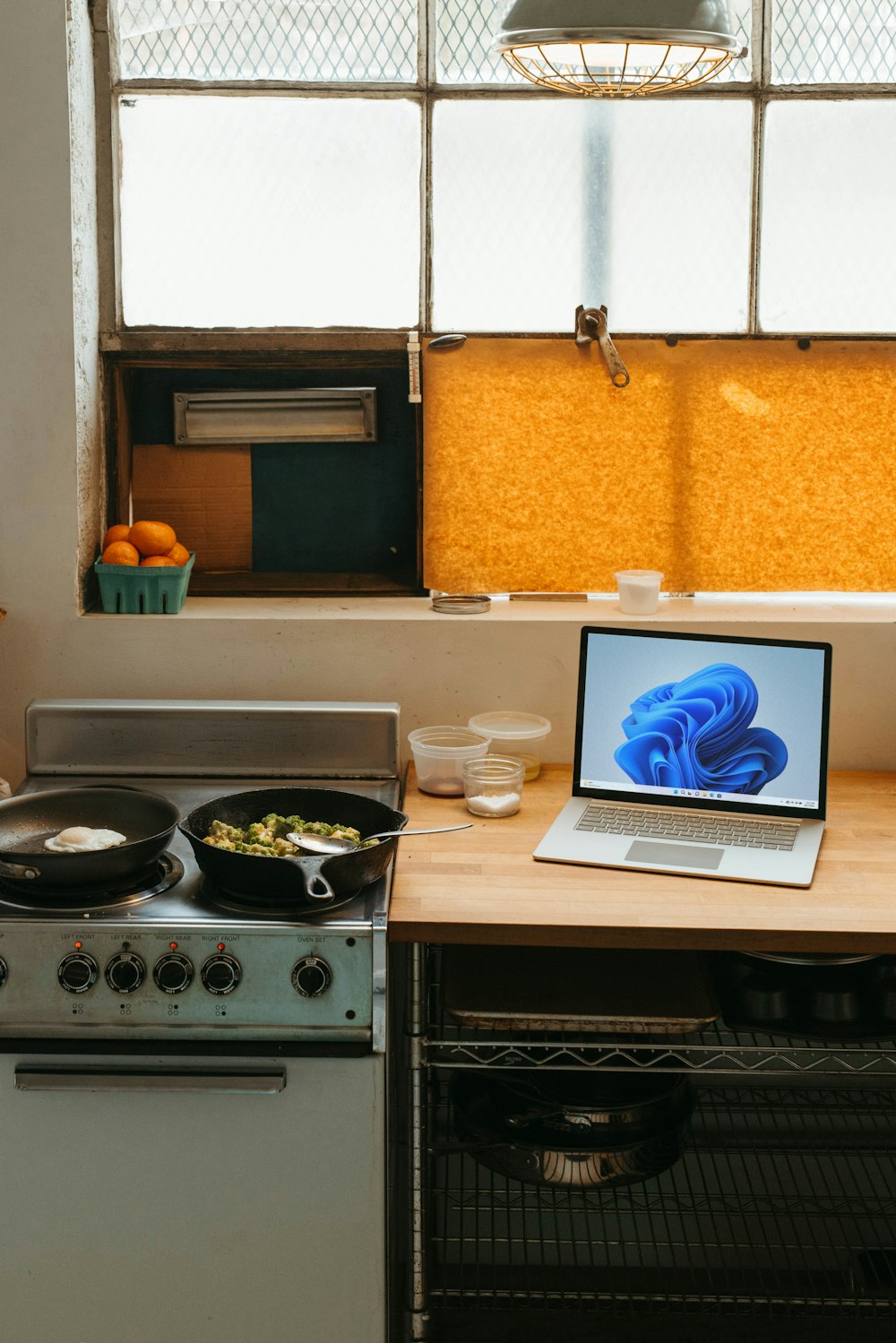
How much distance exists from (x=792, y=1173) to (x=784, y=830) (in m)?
0.83

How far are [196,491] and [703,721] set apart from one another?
124 centimetres

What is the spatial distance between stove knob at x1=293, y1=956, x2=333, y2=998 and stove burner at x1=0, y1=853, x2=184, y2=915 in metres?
0.28

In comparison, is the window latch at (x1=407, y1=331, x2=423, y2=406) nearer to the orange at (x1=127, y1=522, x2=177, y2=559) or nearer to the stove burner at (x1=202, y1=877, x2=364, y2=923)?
the orange at (x1=127, y1=522, x2=177, y2=559)

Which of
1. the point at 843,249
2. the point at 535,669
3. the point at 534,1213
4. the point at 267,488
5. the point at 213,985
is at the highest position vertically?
the point at 843,249

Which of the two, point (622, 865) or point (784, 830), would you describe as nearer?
point (622, 865)

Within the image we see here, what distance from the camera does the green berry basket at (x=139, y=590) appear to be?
2533 millimetres

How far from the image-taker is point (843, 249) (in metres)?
2.64

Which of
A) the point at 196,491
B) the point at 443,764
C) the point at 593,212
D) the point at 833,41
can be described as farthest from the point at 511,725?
the point at 833,41

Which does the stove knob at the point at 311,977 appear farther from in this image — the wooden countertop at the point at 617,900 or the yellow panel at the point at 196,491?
the yellow panel at the point at 196,491

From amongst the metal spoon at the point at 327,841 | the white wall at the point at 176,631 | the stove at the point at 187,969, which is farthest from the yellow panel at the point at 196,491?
the stove at the point at 187,969

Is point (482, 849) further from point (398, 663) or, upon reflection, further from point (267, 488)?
point (267, 488)

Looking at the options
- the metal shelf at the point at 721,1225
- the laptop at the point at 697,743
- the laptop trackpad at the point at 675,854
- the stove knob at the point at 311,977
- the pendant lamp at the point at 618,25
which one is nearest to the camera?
the pendant lamp at the point at 618,25

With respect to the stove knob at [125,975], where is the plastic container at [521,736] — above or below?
above

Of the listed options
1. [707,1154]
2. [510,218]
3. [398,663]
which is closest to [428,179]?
[510,218]
